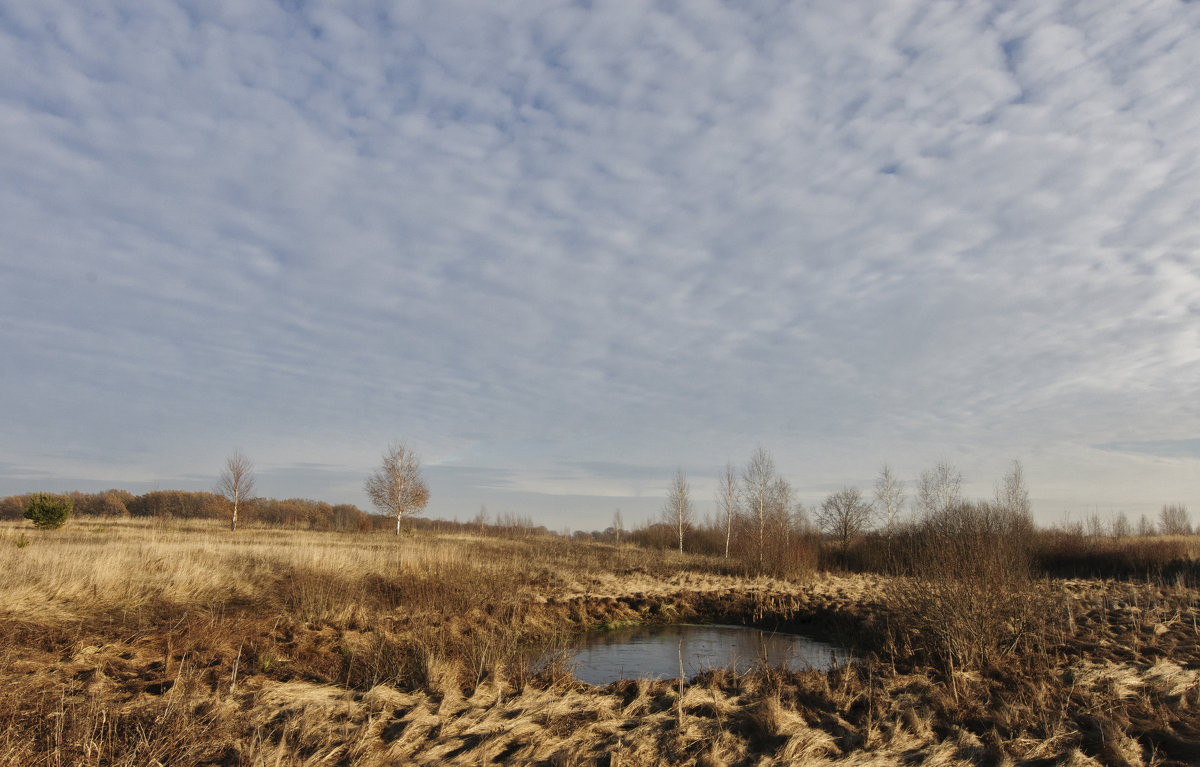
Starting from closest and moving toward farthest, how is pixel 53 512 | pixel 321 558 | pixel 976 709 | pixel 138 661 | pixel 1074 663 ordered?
1. pixel 976 709
2. pixel 138 661
3. pixel 1074 663
4. pixel 321 558
5. pixel 53 512

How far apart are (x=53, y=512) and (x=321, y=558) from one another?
1713 cm

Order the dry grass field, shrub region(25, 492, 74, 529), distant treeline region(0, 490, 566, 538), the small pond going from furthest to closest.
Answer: distant treeline region(0, 490, 566, 538), shrub region(25, 492, 74, 529), the small pond, the dry grass field

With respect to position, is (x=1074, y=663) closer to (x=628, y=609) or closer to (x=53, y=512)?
(x=628, y=609)

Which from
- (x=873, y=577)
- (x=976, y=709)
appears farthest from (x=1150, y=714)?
(x=873, y=577)

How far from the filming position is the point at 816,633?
15773mm

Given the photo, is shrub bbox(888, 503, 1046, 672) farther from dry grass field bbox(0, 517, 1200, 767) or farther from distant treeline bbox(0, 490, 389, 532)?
distant treeline bbox(0, 490, 389, 532)

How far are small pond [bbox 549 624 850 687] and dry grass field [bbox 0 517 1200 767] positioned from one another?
111cm

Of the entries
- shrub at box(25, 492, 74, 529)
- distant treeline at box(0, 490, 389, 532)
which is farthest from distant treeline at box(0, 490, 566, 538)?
shrub at box(25, 492, 74, 529)

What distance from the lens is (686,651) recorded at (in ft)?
44.6

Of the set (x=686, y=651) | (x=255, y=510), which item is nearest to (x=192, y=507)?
(x=255, y=510)

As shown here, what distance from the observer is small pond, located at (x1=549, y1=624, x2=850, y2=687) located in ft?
36.6

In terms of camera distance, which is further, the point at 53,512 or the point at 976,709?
the point at 53,512

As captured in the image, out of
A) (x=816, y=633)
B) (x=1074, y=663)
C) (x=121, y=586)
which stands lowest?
(x=816, y=633)

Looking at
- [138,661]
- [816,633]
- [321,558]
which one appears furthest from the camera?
[321,558]
